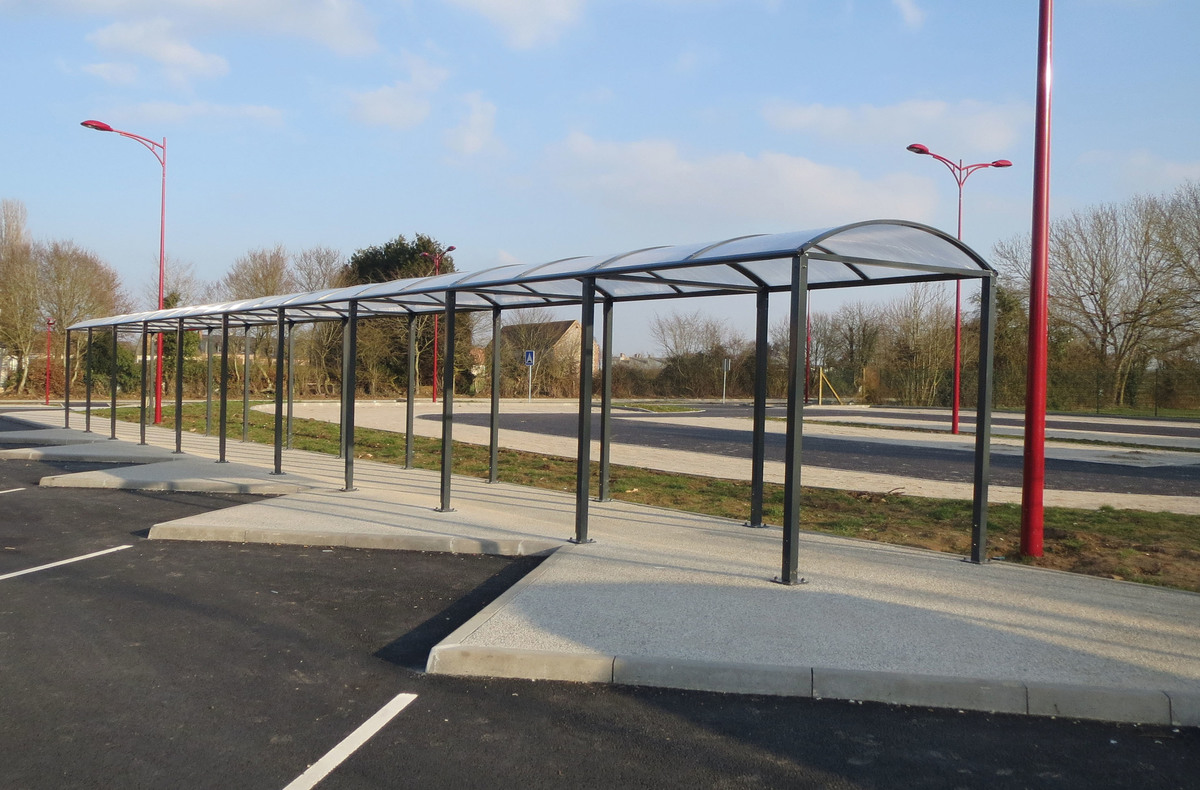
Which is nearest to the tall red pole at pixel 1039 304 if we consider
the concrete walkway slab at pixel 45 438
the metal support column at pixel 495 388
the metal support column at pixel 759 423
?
the metal support column at pixel 759 423

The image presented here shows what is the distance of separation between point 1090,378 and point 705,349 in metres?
21.8

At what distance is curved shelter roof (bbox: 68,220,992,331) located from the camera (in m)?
6.43

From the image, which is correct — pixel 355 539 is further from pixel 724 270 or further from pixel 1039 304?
pixel 1039 304

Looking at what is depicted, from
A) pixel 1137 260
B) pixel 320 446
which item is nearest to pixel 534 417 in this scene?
pixel 320 446

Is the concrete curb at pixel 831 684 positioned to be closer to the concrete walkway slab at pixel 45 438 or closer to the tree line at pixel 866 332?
the concrete walkway slab at pixel 45 438

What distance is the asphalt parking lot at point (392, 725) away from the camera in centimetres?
365

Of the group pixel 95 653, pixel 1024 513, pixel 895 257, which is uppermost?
pixel 895 257

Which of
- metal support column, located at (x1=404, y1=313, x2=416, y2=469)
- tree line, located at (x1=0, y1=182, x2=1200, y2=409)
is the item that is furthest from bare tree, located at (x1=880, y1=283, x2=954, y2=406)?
metal support column, located at (x1=404, y1=313, x2=416, y2=469)

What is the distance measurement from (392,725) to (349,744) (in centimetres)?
26

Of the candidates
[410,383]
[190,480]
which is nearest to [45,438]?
[190,480]

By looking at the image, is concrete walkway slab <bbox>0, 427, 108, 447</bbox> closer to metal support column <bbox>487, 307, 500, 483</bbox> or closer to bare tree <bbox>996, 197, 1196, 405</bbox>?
metal support column <bbox>487, 307, 500, 483</bbox>

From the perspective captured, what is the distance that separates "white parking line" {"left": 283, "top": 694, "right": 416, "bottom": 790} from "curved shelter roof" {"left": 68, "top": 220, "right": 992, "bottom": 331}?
3856mm

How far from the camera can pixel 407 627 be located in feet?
18.8

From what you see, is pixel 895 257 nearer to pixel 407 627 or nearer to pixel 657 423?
pixel 407 627
